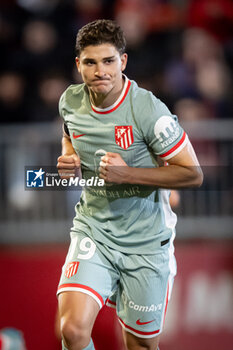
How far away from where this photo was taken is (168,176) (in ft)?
11.7

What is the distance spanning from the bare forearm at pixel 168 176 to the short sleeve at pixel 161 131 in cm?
8

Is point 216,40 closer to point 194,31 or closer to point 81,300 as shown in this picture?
point 194,31

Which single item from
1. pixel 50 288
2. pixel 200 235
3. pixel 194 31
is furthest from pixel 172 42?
pixel 50 288

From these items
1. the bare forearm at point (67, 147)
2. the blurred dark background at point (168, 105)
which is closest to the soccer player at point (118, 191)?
the bare forearm at point (67, 147)

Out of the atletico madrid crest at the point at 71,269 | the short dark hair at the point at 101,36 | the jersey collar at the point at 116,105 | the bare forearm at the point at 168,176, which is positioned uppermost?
the short dark hair at the point at 101,36

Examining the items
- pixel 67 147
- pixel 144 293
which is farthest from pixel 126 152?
pixel 144 293

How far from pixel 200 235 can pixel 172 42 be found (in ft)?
7.27

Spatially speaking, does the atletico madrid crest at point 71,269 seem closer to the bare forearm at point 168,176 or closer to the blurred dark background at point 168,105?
the bare forearm at point 168,176

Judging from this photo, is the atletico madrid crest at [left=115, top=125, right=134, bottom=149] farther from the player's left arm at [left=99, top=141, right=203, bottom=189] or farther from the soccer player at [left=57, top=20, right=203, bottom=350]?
the player's left arm at [left=99, top=141, right=203, bottom=189]

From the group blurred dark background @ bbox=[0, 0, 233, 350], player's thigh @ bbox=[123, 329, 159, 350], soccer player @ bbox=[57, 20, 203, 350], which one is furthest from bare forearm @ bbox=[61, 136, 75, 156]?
blurred dark background @ bbox=[0, 0, 233, 350]

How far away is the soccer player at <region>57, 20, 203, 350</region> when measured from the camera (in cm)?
352

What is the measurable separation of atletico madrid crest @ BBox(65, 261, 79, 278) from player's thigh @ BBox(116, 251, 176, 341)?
0.95ft

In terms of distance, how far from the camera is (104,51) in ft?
11.5

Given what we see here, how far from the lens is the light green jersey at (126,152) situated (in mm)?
3570
